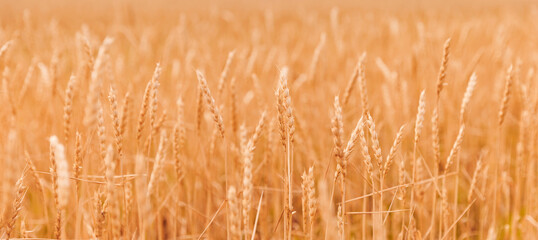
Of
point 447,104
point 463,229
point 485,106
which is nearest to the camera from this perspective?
point 463,229

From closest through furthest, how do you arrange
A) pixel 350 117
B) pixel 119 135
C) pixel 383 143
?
1. pixel 119 135
2. pixel 383 143
3. pixel 350 117

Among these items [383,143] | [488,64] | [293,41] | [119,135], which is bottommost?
[119,135]

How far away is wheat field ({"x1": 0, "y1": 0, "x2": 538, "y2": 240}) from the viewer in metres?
0.97

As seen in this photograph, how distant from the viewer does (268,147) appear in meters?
1.48

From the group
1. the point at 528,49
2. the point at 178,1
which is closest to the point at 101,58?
the point at 528,49

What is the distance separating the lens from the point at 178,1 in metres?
13.8

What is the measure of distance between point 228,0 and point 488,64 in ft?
34.0

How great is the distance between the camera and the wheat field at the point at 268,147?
0.97 meters

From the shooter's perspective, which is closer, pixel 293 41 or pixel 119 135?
pixel 119 135

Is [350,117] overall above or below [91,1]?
→ below

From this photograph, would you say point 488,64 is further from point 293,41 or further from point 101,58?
point 101,58

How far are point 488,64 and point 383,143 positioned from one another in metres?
1.43

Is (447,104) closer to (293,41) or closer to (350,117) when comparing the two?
(350,117)

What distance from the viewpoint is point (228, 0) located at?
515 inches
